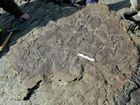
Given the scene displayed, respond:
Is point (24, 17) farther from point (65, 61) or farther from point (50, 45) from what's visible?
point (65, 61)

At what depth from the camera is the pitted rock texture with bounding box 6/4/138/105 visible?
2.50 meters

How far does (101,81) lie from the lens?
2529 millimetres

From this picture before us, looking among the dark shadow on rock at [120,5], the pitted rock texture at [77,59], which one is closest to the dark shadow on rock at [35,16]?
the pitted rock texture at [77,59]

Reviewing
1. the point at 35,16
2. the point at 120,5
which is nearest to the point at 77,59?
the point at 35,16

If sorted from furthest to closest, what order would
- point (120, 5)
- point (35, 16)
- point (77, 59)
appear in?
point (120, 5), point (35, 16), point (77, 59)

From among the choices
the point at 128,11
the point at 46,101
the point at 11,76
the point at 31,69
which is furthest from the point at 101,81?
the point at 128,11

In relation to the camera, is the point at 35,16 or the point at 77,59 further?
the point at 35,16

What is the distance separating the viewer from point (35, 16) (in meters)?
3.65

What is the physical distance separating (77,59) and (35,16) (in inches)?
48.4

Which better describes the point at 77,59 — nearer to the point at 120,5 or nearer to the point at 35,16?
the point at 35,16

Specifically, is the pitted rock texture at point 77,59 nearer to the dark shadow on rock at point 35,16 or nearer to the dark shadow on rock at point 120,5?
the dark shadow on rock at point 35,16

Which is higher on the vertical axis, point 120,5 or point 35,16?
point 35,16

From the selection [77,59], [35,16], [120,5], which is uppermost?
[35,16]

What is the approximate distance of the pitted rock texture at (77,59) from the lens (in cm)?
250
